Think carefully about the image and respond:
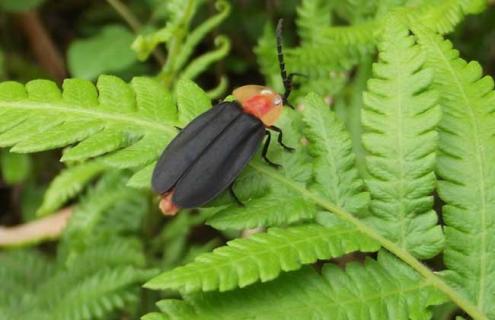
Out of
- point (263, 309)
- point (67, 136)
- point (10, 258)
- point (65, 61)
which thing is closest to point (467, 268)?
point (263, 309)

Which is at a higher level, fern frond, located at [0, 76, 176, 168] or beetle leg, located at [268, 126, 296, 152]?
fern frond, located at [0, 76, 176, 168]

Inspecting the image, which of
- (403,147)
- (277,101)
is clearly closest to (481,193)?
(403,147)

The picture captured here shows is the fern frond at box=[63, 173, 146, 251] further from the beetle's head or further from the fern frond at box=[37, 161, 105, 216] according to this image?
the beetle's head

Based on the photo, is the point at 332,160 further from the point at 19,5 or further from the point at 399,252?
the point at 19,5

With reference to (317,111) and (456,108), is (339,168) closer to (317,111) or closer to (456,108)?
(317,111)

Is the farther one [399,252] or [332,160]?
[332,160]

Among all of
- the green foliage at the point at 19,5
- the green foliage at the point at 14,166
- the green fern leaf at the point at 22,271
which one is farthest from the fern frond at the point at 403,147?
the green foliage at the point at 19,5

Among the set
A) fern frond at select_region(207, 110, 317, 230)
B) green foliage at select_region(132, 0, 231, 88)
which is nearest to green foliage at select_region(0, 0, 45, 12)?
green foliage at select_region(132, 0, 231, 88)
